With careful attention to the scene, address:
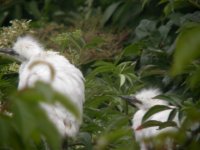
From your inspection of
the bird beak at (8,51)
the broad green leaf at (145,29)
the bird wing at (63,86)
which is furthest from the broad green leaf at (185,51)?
the broad green leaf at (145,29)

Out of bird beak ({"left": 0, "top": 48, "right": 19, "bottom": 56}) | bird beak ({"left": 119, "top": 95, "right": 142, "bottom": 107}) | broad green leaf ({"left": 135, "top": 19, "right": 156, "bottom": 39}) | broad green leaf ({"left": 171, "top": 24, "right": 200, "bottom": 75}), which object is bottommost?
bird beak ({"left": 119, "top": 95, "right": 142, "bottom": 107})

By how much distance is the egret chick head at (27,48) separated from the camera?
5.35m

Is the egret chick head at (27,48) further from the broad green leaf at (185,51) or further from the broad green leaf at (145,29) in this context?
the broad green leaf at (185,51)

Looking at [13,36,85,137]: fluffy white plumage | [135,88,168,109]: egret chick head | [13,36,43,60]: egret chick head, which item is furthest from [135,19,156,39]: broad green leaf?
[13,36,85,137]: fluffy white plumage

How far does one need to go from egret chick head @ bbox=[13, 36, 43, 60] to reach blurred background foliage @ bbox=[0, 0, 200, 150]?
0.07 meters

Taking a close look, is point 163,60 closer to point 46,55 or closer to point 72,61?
point 72,61

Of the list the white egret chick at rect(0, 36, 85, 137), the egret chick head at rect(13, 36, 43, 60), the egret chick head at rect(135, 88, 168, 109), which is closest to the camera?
the white egret chick at rect(0, 36, 85, 137)

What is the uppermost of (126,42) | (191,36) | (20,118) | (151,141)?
(191,36)

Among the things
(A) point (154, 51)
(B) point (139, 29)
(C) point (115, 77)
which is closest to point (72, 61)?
(C) point (115, 77)

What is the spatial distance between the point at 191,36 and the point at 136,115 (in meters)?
3.16

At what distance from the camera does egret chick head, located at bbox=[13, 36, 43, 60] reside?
535cm

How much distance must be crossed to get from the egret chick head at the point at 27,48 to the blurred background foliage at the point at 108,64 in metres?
0.07

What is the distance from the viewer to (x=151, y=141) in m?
1.83

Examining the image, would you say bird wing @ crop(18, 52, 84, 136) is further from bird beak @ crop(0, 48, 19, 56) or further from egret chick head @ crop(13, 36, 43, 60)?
bird beak @ crop(0, 48, 19, 56)
